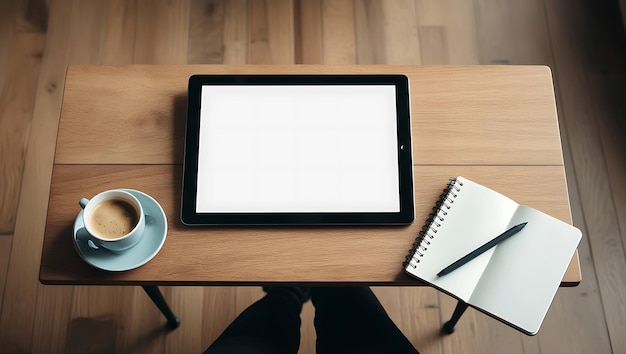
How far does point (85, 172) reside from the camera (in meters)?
0.91

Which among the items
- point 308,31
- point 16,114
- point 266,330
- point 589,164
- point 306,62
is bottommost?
point 266,330

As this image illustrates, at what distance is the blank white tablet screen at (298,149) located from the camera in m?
0.87

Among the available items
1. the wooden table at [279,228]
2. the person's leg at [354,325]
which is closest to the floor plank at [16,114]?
the wooden table at [279,228]

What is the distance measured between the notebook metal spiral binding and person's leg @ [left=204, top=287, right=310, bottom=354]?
1.06ft

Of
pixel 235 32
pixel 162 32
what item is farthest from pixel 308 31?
pixel 162 32

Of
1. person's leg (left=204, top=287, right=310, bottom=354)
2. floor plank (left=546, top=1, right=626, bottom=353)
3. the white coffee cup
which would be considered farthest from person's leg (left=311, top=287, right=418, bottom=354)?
floor plank (left=546, top=1, right=626, bottom=353)

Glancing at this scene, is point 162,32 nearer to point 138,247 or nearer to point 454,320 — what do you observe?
point 138,247

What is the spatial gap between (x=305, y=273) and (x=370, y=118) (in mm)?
276

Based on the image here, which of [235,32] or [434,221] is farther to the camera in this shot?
[235,32]

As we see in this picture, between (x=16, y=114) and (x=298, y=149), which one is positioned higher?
(x=16, y=114)

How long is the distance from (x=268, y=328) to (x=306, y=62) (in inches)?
31.1

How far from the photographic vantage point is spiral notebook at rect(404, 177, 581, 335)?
82 cm

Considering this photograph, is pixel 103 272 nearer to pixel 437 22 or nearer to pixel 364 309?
pixel 364 309

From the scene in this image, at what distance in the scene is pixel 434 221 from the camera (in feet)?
2.85
